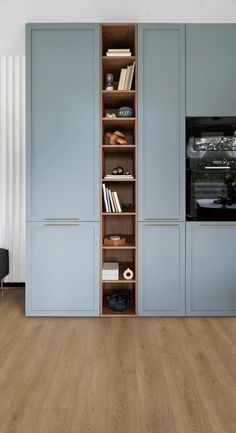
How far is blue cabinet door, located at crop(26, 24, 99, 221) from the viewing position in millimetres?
Result: 2996

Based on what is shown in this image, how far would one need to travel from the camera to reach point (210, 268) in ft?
10.0

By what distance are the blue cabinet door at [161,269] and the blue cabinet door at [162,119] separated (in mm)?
139

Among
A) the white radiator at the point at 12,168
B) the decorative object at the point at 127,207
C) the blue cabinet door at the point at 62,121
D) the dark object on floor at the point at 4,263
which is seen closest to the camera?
the blue cabinet door at the point at 62,121

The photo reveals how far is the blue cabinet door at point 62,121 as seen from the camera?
300cm

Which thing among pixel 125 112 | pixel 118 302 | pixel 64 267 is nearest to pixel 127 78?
pixel 125 112

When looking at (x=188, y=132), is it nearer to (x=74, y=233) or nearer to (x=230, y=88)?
(x=230, y=88)

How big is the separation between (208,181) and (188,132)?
1.55ft

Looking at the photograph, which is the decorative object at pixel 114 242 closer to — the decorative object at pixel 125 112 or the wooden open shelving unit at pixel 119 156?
the wooden open shelving unit at pixel 119 156

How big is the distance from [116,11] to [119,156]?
137 cm

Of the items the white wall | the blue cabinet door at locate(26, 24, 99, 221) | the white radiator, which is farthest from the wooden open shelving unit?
the white radiator

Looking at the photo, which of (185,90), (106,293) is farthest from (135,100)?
(106,293)

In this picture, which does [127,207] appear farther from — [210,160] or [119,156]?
[210,160]

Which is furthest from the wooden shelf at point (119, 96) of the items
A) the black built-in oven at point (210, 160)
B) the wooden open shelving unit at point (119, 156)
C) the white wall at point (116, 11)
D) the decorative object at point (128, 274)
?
the decorative object at point (128, 274)

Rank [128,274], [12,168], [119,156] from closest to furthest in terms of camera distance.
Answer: [128,274]
[119,156]
[12,168]
